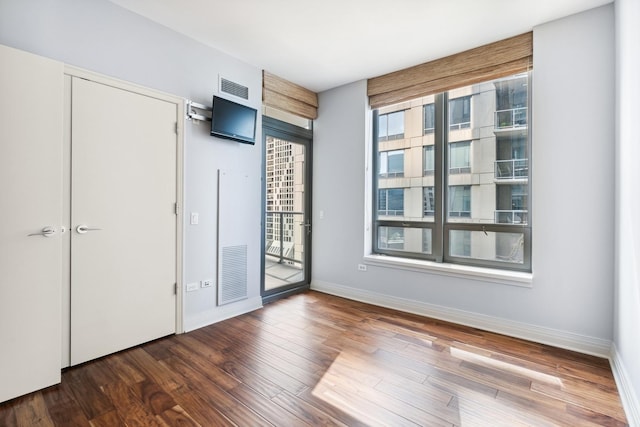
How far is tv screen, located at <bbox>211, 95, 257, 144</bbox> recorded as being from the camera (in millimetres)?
3145

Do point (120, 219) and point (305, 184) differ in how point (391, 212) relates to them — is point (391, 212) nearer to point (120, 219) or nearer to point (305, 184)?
Answer: point (305, 184)

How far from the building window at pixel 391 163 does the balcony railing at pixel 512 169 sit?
3.57 feet

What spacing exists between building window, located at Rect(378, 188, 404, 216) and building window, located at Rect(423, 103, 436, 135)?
791 millimetres

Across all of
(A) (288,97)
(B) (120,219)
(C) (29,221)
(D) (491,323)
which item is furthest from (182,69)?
(D) (491,323)

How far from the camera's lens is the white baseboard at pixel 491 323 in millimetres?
2607

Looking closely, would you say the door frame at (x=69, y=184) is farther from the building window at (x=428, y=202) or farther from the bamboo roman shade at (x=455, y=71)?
the building window at (x=428, y=202)

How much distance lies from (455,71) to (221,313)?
364 centimetres

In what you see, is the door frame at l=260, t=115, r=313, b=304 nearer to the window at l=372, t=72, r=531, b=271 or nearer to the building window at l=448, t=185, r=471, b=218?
the window at l=372, t=72, r=531, b=271

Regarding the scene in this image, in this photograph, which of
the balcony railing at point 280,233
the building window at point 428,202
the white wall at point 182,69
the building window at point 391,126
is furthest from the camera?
the balcony railing at point 280,233

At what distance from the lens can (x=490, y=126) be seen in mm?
3262

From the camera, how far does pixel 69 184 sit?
2.27 m

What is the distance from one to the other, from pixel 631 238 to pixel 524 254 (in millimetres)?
1142

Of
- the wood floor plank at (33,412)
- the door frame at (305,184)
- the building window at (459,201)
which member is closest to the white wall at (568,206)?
the building window at (459,201)

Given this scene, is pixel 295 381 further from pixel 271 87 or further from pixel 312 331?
pixel 271 87
